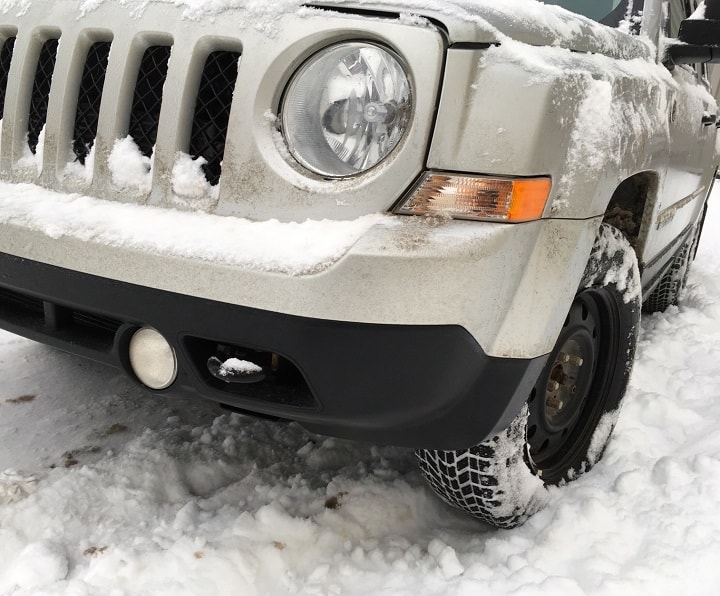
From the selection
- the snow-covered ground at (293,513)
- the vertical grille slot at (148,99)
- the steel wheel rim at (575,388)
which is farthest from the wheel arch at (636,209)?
the vertical grille slot at (148,99)

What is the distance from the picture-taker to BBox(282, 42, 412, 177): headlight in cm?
141

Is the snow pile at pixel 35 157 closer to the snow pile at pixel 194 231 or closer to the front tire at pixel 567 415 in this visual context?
the snow pile at pixel 194 231

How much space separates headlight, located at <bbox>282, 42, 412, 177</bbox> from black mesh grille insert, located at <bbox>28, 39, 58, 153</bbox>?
833 millimetres

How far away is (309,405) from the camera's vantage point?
5.00 feet

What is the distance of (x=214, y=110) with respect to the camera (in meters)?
1.58

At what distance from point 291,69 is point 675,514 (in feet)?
5.37

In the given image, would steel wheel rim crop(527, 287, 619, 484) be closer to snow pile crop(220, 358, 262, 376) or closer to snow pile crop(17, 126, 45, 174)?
snow pile crop(220, 358, 262, 376)

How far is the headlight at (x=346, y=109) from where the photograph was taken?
4.62ft

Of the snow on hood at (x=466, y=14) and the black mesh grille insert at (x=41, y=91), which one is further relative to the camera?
the black mesh grille insert at (x=41, y=91)

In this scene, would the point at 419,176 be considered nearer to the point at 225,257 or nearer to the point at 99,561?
the point at 225,257

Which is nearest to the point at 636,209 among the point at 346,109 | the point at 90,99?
the point at 346,109

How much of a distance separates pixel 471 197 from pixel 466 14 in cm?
37

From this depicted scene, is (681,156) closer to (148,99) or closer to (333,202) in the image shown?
(333,202)

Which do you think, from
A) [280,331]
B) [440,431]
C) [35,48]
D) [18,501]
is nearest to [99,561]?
[18,501]
